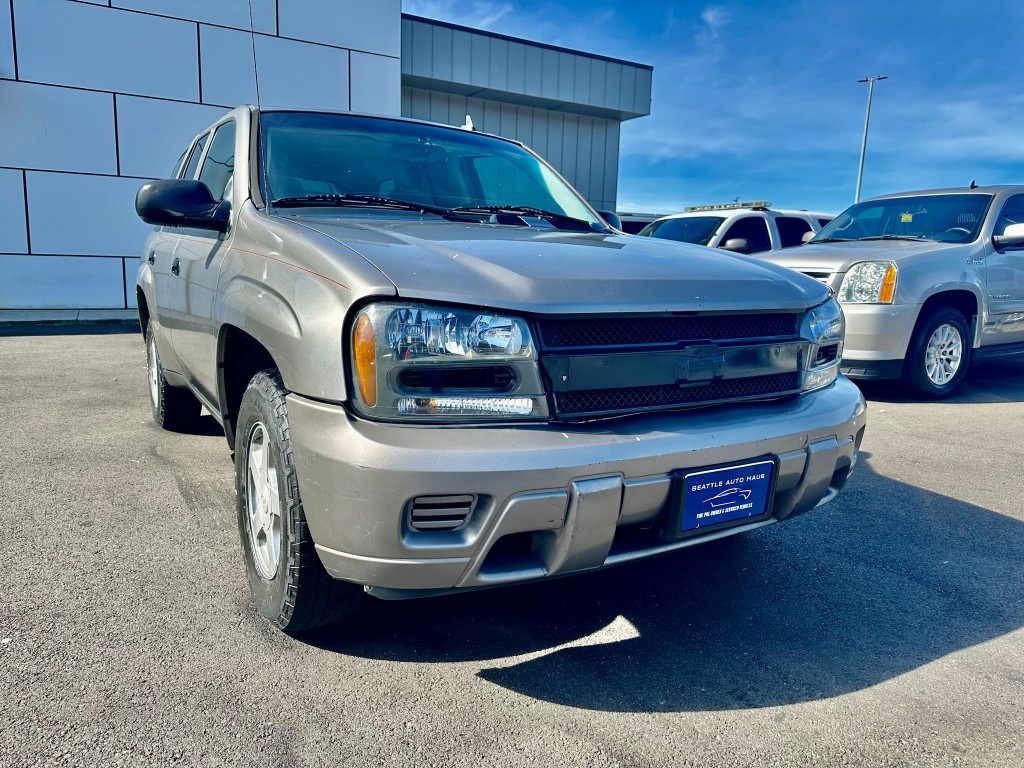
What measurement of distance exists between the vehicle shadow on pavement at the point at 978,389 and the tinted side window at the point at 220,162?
4814 mm

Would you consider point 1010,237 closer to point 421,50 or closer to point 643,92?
point 421,50

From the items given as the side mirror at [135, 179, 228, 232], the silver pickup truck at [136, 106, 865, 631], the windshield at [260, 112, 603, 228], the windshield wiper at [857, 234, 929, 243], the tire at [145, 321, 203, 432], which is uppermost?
the windshield at [260, 112, 603, 228]

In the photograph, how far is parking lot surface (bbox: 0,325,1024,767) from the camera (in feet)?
5.98

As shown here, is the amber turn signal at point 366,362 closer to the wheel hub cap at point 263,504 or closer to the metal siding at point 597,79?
the wheel hub cap at point 263,504

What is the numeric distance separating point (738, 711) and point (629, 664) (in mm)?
339

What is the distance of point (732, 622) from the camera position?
97.1 inches

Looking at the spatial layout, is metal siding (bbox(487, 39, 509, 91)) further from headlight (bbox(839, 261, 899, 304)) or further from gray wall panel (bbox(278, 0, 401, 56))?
headlight (bbox(839, 261, 899, 304))

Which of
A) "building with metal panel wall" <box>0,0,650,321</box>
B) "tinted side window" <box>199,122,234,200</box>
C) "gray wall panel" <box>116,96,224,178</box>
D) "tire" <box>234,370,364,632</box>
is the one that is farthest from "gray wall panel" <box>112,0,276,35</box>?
"tire" <box>234,370,364,632</box>

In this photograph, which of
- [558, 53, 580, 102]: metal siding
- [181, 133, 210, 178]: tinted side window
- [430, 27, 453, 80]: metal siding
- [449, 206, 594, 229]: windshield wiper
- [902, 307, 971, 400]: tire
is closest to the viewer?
[449, 206, 594, 229]: windshield wiper

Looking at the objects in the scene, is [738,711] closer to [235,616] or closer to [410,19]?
[235,616]

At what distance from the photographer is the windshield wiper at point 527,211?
9.82 ft

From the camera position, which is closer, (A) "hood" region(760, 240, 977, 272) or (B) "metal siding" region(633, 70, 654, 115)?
(A) "hood" region(760, 240, 977, 272)

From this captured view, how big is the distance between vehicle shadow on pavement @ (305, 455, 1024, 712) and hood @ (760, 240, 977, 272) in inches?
127

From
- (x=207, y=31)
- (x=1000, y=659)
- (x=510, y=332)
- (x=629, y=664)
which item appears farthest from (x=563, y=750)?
(x=207, y=31)
